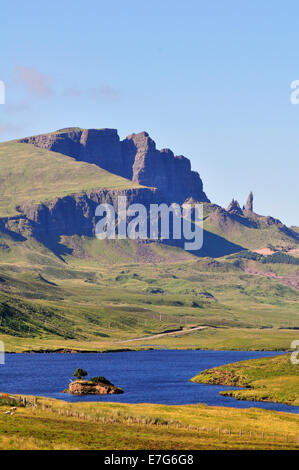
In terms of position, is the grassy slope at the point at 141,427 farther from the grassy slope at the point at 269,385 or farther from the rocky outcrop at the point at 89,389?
the rocky outcrop at the point at 89,389

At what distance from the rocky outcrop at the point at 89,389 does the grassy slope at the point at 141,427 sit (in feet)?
114

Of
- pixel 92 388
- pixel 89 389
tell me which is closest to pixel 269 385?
pixel 92 388

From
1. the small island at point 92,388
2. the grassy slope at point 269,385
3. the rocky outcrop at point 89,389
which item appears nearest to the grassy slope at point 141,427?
A: the grassy slope at point 269,385

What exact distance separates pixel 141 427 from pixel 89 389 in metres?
67.1

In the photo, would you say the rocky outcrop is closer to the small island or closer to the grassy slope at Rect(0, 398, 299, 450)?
the small island

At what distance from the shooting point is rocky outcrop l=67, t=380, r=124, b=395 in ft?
553

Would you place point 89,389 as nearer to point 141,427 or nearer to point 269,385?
point 269,385

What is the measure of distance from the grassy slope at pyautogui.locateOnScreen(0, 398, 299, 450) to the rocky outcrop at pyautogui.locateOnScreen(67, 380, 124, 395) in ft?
114

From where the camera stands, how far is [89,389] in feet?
556

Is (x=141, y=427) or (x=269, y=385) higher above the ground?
(x=141, y=427)

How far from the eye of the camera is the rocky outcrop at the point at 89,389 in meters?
168

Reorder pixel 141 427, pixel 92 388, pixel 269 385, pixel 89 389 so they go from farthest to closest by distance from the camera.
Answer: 1. pixel 269 385
2. pixel 92 388
3. pixel 89 389
4. pixel 141 427

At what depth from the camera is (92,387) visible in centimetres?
17088
